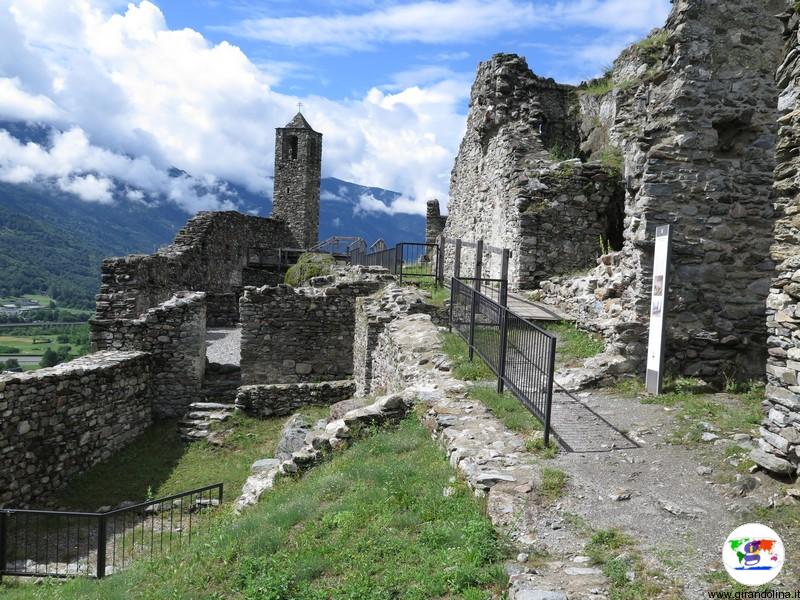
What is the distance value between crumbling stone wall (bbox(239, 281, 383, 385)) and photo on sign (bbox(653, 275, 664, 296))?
8.72 meters

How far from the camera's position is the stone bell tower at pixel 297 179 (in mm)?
50531

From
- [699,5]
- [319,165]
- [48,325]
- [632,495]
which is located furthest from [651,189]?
[48,325]

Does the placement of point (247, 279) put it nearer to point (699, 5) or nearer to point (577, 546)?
point (699, 5)

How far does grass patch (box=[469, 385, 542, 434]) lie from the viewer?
6617mm

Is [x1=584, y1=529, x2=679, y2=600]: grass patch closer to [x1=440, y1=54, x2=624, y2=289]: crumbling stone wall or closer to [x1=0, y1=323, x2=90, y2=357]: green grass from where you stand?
[x1=440, y1=54, x2=624, y2=289]: crumbling stone wall

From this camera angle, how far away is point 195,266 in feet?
80.3

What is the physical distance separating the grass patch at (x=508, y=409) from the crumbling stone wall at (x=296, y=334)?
25.0 ft

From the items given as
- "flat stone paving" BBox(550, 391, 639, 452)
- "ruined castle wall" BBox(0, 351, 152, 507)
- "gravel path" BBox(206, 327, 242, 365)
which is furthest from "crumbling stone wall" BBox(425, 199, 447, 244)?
"flat stone paving" BBox(550, 391, 639, 452)

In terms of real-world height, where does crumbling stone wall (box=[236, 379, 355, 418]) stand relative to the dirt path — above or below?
below

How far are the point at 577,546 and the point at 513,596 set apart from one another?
763 mm

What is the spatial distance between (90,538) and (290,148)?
4555 centimetres

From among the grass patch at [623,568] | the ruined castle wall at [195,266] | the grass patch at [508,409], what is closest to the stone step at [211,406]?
the ruined castle wall at [195,266]

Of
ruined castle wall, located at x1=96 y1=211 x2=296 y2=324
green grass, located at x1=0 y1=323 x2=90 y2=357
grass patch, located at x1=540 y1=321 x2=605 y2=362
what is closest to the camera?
grass patch, located at x1=540 y1=321 x2=605 y2=362

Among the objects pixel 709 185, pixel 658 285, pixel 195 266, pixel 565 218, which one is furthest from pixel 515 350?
pixel 195 266
